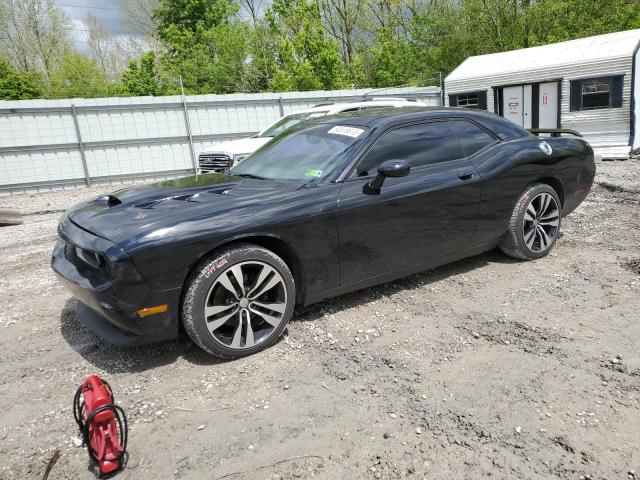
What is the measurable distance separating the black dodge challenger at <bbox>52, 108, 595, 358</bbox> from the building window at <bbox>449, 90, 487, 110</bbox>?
12.0 meters

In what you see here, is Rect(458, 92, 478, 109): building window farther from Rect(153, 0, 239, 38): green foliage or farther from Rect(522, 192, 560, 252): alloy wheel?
Rect(153, 0, 239, 38): green foliage

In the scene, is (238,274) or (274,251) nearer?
(238,274)

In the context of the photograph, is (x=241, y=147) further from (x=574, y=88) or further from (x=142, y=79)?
(x=142, y=79)

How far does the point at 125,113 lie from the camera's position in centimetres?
1439

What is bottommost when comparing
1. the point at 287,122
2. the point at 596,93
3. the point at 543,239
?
the point at 543,239

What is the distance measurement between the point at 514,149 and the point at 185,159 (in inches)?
490

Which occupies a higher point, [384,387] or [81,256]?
[81,256]

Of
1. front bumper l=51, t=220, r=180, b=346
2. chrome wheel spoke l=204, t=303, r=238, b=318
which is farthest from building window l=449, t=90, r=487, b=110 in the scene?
front bumper l=51, t=220, r=180, b=346

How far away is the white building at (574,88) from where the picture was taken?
1297 centimetres

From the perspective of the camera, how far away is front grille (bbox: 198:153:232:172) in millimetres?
10354

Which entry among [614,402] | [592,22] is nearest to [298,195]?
[614,402]

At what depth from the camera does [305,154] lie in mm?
4105

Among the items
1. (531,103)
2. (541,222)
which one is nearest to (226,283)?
(541,222)

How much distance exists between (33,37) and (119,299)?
3613 cm
